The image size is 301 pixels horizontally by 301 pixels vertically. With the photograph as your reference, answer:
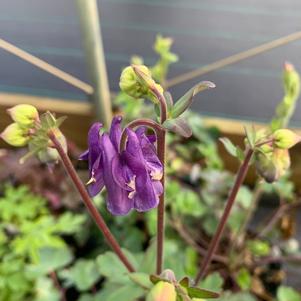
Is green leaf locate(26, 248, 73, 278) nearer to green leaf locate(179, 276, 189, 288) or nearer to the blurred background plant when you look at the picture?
the blurred background plant

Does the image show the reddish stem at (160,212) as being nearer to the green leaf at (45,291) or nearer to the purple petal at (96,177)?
the purple petal at (96,177)

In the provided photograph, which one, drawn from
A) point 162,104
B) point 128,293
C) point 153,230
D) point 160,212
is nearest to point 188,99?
point 162,104

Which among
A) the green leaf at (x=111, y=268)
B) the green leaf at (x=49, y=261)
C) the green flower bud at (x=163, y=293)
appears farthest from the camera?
the green leaf at (x=49, y=261)

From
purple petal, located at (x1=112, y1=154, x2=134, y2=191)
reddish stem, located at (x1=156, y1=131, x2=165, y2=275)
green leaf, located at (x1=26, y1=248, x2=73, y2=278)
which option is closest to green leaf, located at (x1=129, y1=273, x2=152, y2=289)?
reddish stem, located at (x1=156, y1=131, x2=165, y2=275)

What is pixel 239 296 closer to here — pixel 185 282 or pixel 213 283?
pixel 213 283

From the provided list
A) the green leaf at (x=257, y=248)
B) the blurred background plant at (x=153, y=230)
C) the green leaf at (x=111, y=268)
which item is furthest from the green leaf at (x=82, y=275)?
the green leaf at (x=257, y=248)

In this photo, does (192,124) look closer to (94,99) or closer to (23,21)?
(94,99)
